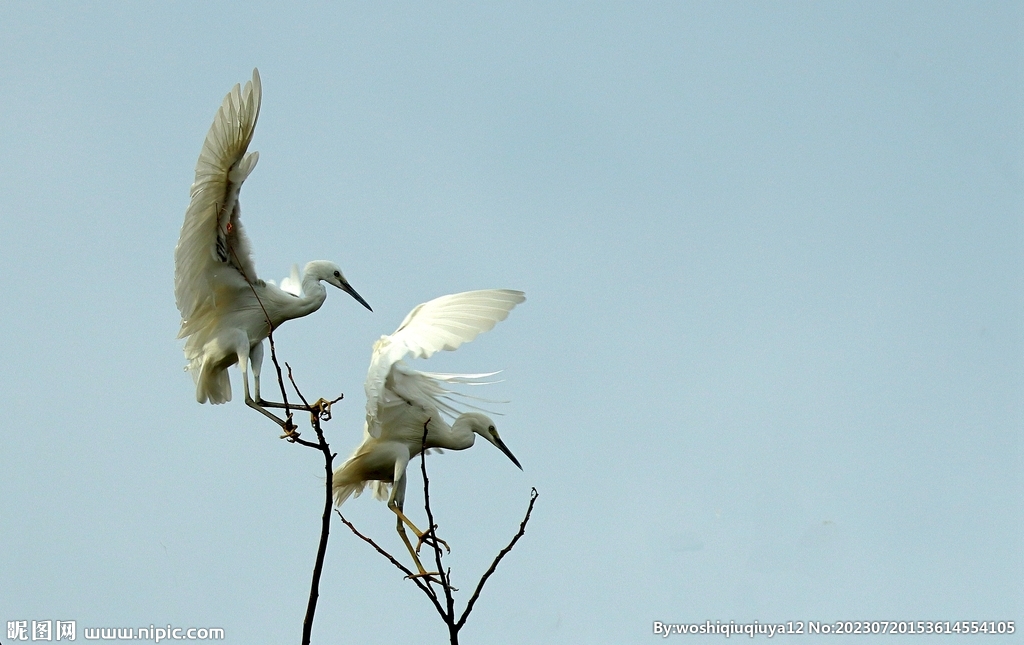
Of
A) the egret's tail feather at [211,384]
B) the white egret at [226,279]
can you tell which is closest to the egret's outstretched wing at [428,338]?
the white egret at [226,279]

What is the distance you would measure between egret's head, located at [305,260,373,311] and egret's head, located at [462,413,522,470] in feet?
5.01

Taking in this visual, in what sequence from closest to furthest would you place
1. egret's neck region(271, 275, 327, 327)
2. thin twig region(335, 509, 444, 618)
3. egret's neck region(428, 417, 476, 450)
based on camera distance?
thin twig region(335, 509, 444, 618) < egret's neck region(428, 417, 476, 450) < egret's neck region(271, 275, 327, 327)

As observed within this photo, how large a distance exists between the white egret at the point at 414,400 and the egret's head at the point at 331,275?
134cm

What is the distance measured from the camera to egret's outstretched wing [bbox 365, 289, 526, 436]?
6.04 meters

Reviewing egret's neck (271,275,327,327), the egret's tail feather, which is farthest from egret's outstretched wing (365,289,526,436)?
the egret's tail feather

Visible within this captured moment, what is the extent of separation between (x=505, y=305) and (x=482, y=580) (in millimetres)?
2408

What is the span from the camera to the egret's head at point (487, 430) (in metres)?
7.09

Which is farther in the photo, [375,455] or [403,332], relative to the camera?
[375,455]

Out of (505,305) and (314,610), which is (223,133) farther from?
(314,610)

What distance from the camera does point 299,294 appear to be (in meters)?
7.99

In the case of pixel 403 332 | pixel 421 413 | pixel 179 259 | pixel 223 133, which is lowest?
pixel 421 413

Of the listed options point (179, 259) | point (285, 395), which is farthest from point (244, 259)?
point (285, 395)

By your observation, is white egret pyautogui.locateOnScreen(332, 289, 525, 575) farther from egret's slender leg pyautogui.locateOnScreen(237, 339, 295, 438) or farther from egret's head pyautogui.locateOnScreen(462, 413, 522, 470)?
egret's slender leg pyautogui.locateOnScreen(237, 339, 295, 438)

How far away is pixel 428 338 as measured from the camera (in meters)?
6.09
